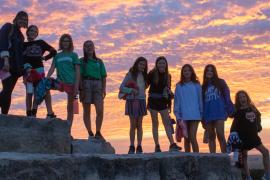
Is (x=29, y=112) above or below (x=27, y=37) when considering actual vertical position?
below

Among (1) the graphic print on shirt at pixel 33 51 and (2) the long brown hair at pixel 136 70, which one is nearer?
(1) the graphic print on shirt at pixel 33 51

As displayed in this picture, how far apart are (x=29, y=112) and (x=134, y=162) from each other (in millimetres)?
3179

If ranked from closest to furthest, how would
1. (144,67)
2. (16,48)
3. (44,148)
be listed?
(44,148) → (16,48) → (144,67)

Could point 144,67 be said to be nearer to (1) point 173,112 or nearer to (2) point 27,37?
(1) point 173,112

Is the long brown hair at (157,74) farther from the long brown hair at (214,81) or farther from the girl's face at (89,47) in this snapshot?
the girl's face at (89,47)

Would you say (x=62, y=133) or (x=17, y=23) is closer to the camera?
(x=62, y=133)

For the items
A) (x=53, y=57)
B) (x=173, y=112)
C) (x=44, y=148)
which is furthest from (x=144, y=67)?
(x=44, y=148)

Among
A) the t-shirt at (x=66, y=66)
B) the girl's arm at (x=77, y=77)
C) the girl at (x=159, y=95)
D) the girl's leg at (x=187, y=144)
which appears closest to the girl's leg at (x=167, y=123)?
the girl at (x=159, y=95)

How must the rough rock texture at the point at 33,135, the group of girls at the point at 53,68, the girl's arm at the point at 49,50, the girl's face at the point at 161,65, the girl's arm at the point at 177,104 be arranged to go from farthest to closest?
the girl's face at the point at 161,65 < the girl's arm at the point at 177,104 < the girl's arm at the point at 49,50 < the group of girls at the point at 53,68 < the rough rock texture at the point at 33,135

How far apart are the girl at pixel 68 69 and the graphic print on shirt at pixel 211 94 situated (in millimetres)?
2509

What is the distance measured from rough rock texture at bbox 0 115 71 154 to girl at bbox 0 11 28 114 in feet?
3.71

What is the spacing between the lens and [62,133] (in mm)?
6816

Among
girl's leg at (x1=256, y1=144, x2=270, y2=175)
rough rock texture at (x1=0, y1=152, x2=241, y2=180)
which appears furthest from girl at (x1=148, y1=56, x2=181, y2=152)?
rough rock texture at (x1=0, y1=152, x2=241, y2=180)

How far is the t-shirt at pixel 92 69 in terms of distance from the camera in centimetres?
895
